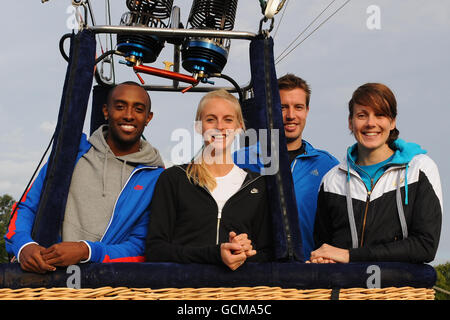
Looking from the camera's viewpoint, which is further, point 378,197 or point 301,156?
point 301,156

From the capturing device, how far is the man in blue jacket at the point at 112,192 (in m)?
1.51

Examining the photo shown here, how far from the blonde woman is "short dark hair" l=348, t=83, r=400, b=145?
406mm

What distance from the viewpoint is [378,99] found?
1592 mm

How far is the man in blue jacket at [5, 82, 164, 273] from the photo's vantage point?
4.94 ft

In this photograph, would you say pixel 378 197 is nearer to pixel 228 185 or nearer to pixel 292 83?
pixel 228 185

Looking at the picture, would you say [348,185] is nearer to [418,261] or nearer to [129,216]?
[418,261]

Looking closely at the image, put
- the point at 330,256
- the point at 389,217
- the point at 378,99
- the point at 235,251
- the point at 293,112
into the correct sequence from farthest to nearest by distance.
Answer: the point at 293,112
the point at 378,99
the point at 389,217
the point at 330,256
the point at 235,251

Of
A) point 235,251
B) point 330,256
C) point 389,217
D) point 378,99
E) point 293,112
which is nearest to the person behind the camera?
point 235,251

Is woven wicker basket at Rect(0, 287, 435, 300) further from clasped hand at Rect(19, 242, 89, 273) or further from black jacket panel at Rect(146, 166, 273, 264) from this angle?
black jacket panel at Rect(146, 166, 273, 264)

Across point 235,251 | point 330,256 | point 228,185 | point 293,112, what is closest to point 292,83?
point 293,112

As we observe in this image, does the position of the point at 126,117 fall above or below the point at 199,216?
above

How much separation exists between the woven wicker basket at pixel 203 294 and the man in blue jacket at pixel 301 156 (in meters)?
0.60

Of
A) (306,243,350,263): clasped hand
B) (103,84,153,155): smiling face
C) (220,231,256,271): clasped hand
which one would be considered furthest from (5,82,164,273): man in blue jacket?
(306,243,350,263): clasped hand

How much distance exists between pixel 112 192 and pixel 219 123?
0.43 m
